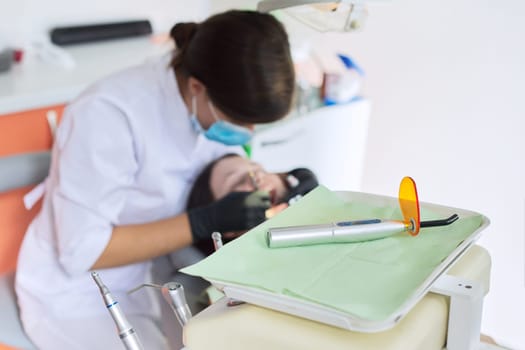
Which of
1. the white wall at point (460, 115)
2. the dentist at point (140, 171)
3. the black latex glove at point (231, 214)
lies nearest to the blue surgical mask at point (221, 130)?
the dentist at point (140, 171)

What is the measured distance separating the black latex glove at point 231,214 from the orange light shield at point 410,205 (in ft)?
2.14

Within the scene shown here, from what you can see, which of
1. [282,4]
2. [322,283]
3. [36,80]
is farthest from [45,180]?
[322,283]

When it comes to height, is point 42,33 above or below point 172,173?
above

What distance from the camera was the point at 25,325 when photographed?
1.25 metres

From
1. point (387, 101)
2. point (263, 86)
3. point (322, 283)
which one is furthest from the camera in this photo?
point (387, 101)

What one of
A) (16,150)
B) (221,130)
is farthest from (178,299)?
(16,150)

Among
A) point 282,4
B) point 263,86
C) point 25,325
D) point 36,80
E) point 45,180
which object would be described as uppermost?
point 282,4

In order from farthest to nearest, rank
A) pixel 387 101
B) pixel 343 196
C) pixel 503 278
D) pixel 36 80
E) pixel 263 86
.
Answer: pixel 387 101 → pixel 36 80 → pixel 263 86 → pixel 503 278 → pixel 343 196

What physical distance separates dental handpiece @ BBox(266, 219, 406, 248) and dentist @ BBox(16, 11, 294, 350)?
0.59 meters

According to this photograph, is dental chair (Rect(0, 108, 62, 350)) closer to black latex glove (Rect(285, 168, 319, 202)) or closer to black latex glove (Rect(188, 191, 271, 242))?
black latex glove (Rect(188, 191, 271, 242))

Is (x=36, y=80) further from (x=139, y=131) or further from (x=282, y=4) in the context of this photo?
(x=282, y=4)

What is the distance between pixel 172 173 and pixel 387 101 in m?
0.87

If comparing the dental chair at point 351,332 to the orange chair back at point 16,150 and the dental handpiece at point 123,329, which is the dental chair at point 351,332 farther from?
the orange chair back at point 16,150

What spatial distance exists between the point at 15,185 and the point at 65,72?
679 millimetres
